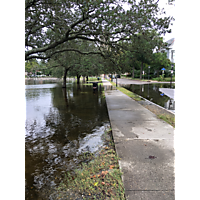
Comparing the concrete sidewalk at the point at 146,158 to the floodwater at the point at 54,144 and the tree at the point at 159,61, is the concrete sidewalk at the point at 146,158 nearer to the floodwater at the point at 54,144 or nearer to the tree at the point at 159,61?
the floodwater at the point at 54,144

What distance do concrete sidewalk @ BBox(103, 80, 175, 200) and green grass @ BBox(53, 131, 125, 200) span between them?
0.16 metres

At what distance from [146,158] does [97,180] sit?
4.29 feet

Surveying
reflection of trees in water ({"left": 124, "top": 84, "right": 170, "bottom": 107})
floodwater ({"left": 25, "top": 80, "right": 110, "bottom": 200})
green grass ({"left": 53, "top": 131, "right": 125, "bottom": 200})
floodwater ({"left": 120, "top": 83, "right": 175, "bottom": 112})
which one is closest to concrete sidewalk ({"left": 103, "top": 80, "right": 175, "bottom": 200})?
green grass ({"left": 53, "top": 131, "right": 125, "bottom": 200})

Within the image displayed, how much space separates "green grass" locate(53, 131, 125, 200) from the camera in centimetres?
302

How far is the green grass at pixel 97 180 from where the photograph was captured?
3.02 metres

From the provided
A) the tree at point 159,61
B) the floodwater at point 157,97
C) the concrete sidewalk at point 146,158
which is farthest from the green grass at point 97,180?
the tree at point 159,61

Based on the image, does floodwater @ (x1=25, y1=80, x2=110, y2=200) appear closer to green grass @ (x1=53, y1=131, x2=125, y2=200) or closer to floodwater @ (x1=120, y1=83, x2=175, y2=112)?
green grass @ (x1=53, y1=131, x2=125, y2=200)

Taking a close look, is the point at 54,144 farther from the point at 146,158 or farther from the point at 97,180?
the point at 146,158
